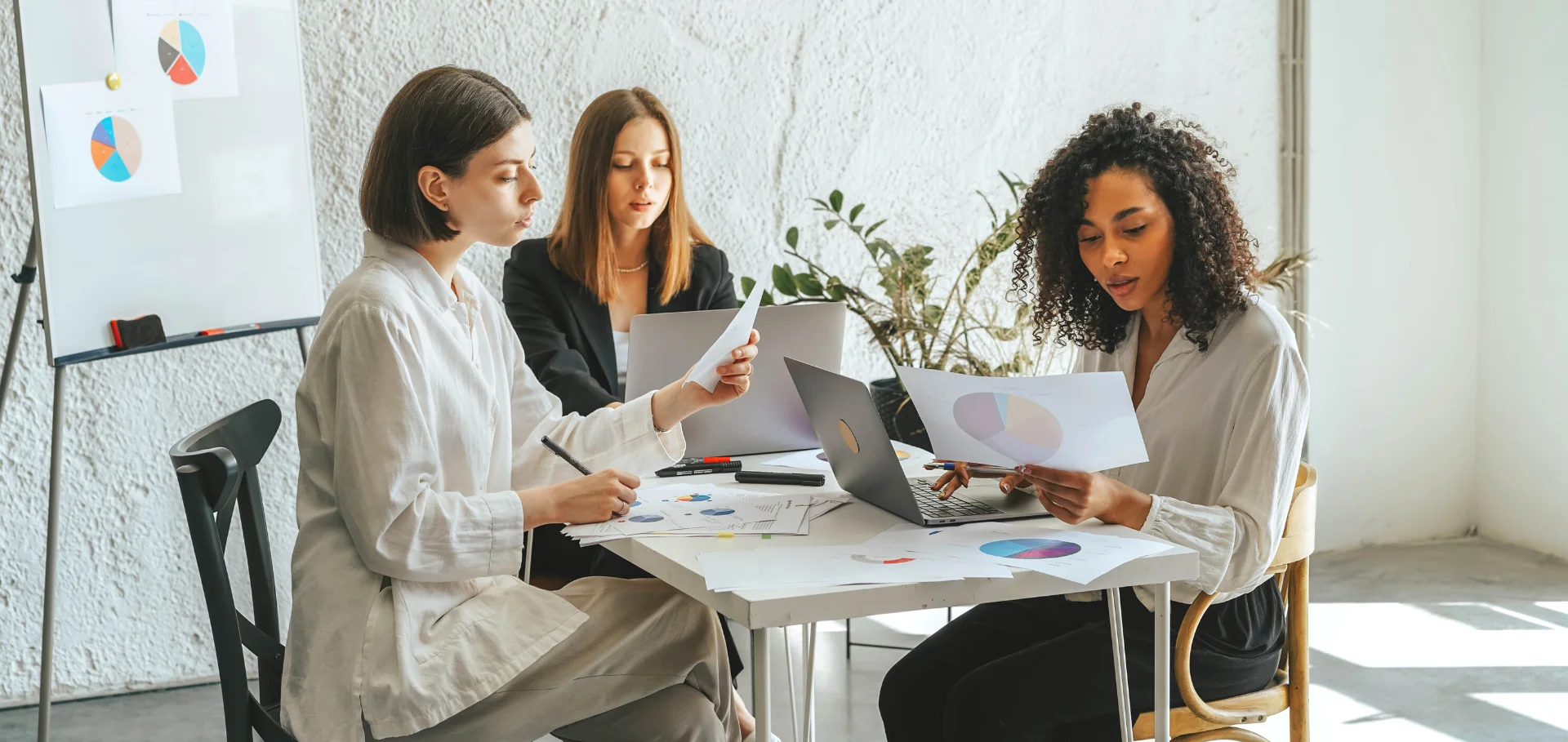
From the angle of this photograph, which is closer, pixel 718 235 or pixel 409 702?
pixel 409 702

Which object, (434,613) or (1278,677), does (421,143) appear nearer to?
(434,613)

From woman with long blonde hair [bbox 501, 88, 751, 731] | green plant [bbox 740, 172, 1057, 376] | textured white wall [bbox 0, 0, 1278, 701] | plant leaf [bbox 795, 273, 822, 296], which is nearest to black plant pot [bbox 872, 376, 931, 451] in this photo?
green plant [bbox 740, 172, 1057, 376]

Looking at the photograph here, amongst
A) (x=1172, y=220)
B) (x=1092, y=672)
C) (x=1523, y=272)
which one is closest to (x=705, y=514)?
(x=1092, y=672)

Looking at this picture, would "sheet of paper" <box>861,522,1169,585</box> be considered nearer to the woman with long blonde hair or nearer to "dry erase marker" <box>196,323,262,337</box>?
the woman with long blonde hair

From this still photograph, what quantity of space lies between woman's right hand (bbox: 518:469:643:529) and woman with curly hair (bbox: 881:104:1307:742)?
0.45m

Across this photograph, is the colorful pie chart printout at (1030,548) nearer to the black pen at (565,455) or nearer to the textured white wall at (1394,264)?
the black pen at (565,455)

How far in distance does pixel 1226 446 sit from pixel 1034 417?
41cm

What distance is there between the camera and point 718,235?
3.54 metres

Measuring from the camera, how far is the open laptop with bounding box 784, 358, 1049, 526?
59.2 inches

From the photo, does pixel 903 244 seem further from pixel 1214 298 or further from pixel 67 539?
pixel 67 539

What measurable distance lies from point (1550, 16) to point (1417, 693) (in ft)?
7.19

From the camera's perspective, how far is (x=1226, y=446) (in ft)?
5.45

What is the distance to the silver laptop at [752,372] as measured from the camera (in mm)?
1960

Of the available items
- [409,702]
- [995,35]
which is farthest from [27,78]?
[995,35]
